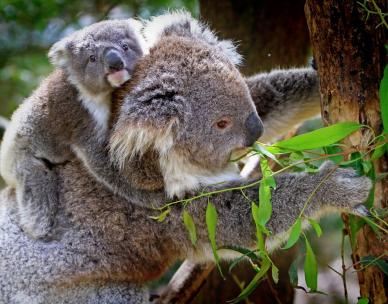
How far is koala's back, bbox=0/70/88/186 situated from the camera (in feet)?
10.6

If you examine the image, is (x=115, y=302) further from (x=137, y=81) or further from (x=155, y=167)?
(x=137, y=81)

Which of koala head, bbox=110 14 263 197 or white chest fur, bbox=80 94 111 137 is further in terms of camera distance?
white chest fur, bbox=80 94 111 137

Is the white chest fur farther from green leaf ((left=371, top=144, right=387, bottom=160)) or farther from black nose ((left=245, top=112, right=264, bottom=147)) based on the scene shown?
green leaf ((left=371, top=144, right=387, bottom=160))

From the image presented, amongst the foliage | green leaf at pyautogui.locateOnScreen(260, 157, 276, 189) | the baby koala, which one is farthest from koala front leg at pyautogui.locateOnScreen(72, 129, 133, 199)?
green leaf at pyautogui.locateOnScreen(260, 157, 276, 189)

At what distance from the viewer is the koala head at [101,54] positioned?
9.71 feet

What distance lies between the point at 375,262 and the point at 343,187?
380 millimetres

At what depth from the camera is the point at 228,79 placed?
117 inches

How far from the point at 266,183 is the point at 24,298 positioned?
1.67 meters

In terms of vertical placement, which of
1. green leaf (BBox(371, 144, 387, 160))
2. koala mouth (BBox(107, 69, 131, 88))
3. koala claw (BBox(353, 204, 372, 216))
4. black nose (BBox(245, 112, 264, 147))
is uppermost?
koala mouth (BBox(107, 69, 131, 88))

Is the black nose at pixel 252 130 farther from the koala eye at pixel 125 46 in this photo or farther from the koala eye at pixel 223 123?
the koala eye at pixel 125 46

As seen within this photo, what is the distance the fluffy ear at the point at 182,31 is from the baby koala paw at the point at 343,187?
2.89ft

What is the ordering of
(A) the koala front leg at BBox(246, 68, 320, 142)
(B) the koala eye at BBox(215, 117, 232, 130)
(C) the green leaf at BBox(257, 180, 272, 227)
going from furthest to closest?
(A) the koala front leg at BBox(246, 68, 320, 142) < (B) the koala eye at BBox(215, 117, 232, 130) < (C) the green leaf at BBox(257, 180, 272, 227)

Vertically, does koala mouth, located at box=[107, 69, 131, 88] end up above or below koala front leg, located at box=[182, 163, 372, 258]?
above

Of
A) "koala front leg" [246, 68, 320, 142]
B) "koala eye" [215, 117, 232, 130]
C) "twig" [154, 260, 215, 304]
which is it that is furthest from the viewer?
"twig" [154, 260, 215, 304]
